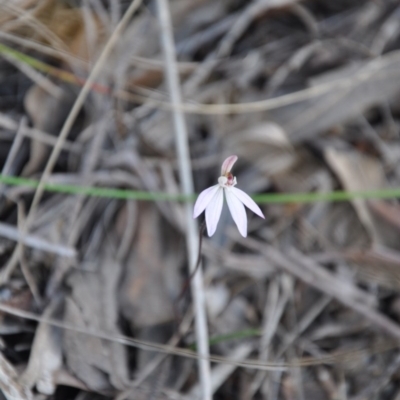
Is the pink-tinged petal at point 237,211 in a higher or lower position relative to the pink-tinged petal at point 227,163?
lower

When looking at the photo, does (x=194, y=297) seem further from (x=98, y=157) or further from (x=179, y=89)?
(x=179, y=89)

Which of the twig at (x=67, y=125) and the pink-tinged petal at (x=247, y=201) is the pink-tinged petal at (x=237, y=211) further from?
the twig at (x=67, y=125)

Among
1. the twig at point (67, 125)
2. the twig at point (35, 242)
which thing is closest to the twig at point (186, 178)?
the twig at point (67, 125)

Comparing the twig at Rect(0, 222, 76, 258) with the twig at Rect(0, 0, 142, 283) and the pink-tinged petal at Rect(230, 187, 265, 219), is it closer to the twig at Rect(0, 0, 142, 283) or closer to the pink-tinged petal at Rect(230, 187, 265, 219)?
the twig at Rect(0, 0, 142, 283)

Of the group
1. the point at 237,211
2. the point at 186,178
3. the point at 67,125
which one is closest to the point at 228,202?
the point at 237,211

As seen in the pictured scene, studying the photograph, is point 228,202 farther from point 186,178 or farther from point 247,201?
point 186,178

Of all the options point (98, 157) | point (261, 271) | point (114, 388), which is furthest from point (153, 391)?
point (98, 157)

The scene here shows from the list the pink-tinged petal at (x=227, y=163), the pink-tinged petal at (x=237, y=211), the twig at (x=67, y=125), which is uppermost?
the twig at (x=67, y=125)
